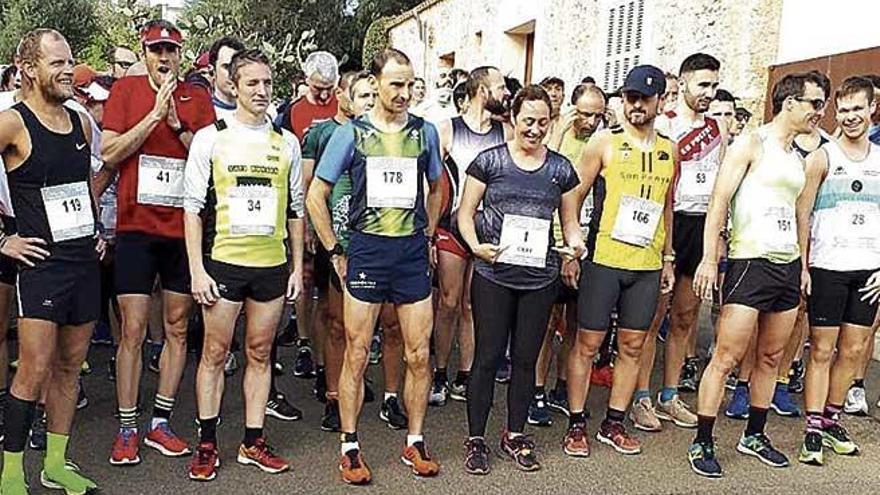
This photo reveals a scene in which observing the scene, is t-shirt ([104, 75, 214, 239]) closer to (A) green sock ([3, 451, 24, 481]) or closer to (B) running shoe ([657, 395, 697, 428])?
(A) green sock ([3, 451, 24, 481])

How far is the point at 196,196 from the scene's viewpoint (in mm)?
4125

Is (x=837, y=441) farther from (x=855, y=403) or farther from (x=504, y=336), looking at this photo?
(x=504, y=336)

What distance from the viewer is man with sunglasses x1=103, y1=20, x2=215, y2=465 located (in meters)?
4.37

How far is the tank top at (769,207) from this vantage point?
4539 millimetres

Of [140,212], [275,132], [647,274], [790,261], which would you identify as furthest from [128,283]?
[790,261]

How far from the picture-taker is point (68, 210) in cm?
380

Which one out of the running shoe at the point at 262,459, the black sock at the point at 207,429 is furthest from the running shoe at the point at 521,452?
the black sock at the point at 207,429

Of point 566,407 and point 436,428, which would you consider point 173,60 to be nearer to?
point 436,428

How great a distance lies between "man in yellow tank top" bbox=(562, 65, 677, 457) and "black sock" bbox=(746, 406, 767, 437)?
0.67 metres

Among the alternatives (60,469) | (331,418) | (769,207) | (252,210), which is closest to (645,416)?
(769,207)

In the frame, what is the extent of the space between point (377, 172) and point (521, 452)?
159cm

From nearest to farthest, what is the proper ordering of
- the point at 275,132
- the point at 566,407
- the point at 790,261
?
the point at 275,132
the point at 790,261
the point at 566,407

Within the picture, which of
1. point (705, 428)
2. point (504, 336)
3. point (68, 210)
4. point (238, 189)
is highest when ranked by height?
point (238, 189)

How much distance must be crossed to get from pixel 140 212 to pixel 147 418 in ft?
4.34
